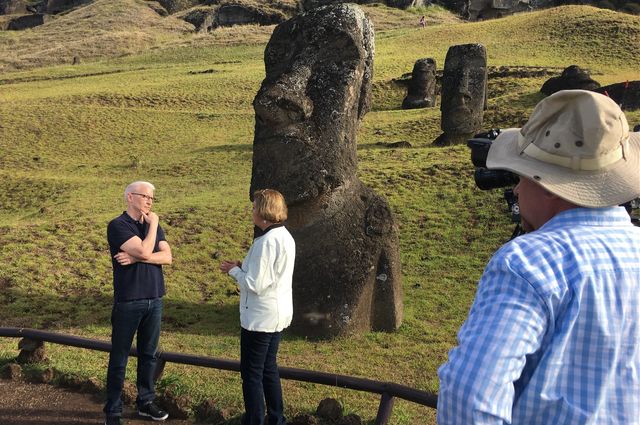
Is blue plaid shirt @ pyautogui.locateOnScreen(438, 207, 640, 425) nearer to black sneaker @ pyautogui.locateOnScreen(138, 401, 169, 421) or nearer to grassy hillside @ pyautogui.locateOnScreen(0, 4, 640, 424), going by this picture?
grassy hillside @ pyautogui.locateOnScreen(0, 4, 640, 424)

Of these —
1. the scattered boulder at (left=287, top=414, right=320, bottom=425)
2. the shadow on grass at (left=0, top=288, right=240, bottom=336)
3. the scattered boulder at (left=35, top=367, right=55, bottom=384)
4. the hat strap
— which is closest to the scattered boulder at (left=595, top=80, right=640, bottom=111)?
the shadow on grass at (left=0, top=288, right=240, bottom=336)

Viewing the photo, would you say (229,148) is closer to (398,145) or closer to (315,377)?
(398,145)

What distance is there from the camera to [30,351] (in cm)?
570

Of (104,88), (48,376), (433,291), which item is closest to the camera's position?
(48,376)

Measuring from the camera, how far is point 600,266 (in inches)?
67.3

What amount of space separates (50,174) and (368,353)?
1189 cm

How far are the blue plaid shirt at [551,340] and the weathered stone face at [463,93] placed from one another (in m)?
15.8

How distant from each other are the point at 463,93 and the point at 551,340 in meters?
16.6

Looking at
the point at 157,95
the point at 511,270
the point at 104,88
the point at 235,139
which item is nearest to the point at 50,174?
Result: the point at 235,139

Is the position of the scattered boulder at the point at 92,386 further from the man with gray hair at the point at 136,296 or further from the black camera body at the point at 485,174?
the black camera body at the point at 485,174

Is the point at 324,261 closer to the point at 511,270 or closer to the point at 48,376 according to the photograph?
the point at 48,376

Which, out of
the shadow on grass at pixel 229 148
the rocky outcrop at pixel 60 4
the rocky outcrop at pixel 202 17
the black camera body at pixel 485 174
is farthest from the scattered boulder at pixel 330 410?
the rocky outcrop at pixel 60 4

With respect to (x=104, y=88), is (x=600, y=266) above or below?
above

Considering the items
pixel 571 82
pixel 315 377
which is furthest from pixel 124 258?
pixel 571 82
